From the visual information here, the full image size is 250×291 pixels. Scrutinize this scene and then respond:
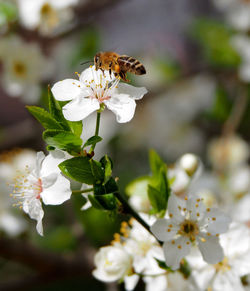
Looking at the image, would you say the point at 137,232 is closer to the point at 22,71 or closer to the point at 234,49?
the point at 22,71

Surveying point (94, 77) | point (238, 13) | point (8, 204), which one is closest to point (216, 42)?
point (238, 13)

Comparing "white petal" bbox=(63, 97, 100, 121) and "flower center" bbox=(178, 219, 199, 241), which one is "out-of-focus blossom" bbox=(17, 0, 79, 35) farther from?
"flower center" bbox=(178, 219, 199, 241)

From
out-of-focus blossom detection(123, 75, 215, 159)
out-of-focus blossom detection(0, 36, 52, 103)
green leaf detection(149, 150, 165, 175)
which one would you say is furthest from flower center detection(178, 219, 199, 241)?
out-of-focus blossom detection(123, 75, 215, 159)

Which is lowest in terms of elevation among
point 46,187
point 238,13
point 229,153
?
point 46,187

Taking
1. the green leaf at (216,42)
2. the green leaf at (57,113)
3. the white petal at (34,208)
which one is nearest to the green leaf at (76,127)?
the green leaf at (57,113)

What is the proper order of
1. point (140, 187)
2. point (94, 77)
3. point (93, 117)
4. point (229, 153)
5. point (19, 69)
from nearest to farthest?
point (94, 77)
point (140, 187)
point (19, 69)
point (229, 153)
point (93, 117)

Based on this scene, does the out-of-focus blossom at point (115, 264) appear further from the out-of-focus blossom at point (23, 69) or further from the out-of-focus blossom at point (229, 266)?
the out-of-focus blossom at point (23, 69)

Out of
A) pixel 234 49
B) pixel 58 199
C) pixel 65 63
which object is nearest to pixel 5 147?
pixel 65 63

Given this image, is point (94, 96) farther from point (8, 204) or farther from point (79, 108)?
point (8, 204)
